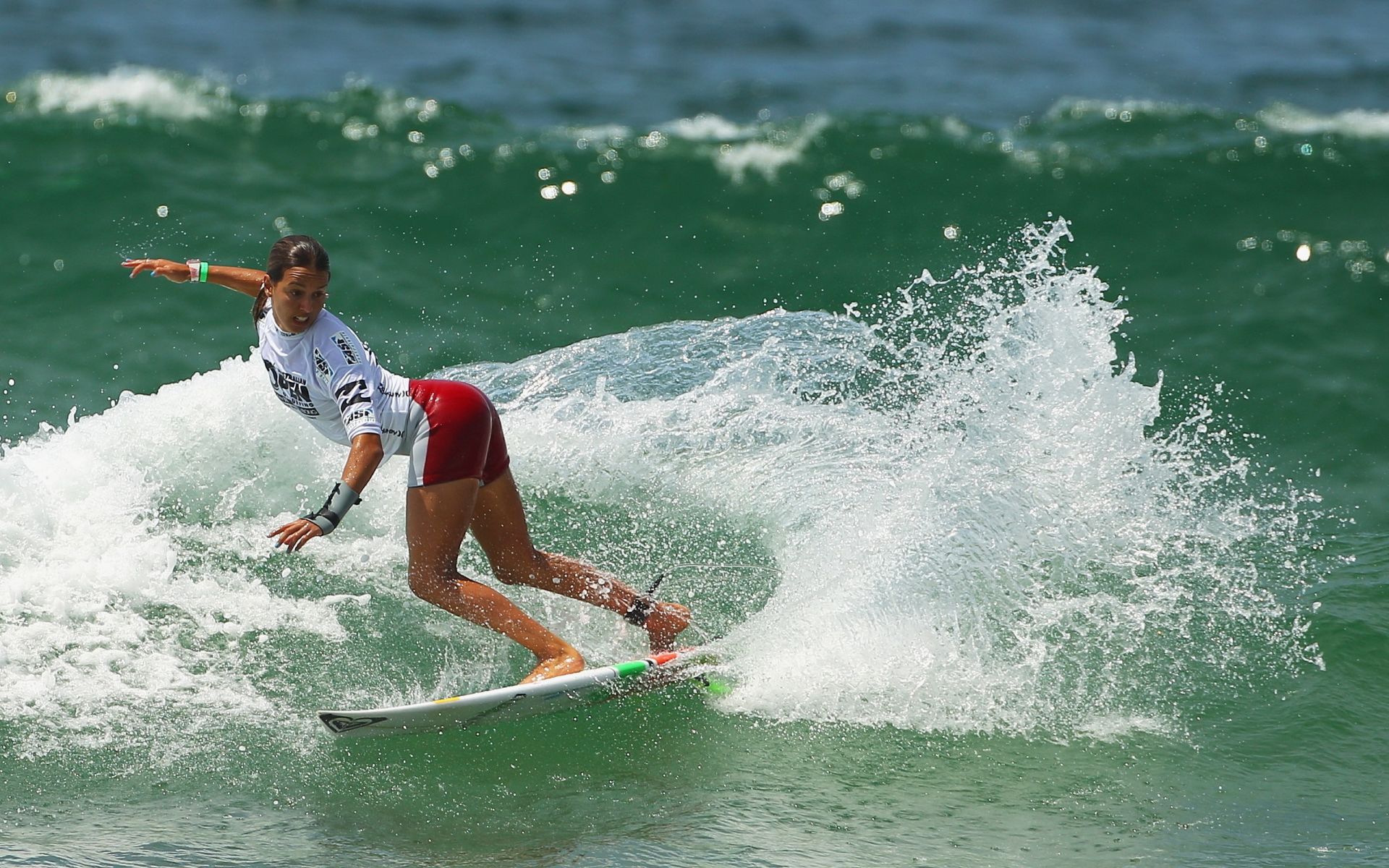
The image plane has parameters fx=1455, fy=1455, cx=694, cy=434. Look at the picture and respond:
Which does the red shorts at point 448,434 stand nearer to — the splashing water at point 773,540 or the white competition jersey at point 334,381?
the white competition jersey at point 334,381

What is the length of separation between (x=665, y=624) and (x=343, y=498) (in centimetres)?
168

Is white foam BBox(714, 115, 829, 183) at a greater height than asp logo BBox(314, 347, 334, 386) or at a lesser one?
greater

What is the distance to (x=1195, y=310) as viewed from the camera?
→ 37.6 ft

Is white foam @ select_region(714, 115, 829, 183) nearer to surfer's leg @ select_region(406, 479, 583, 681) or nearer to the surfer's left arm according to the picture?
surfer's leg @ select_region(406, 479, 583, 681)

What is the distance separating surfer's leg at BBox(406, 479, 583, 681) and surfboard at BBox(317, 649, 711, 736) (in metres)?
0.10

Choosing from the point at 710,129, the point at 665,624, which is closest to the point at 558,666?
the point at 665,624

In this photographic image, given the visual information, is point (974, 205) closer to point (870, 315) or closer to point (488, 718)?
point (870, 315)

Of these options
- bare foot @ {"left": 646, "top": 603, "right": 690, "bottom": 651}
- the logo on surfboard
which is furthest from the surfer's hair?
bare foot @ {"left": 646, "top": 603, "right": 690, "bottom": 651}

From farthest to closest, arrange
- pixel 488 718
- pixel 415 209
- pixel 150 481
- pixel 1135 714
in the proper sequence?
pixel 415 209, pixel 150 481, pixel 1135 714, pixel 488 718

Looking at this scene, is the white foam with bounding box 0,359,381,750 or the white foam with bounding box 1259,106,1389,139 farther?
the white foam with bounding box 1259,106,1389,139

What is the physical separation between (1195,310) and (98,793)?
8.96m

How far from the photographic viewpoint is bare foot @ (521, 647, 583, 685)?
233 inches

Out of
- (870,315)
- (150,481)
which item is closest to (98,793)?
(150,481)

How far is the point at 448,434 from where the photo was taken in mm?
5820
